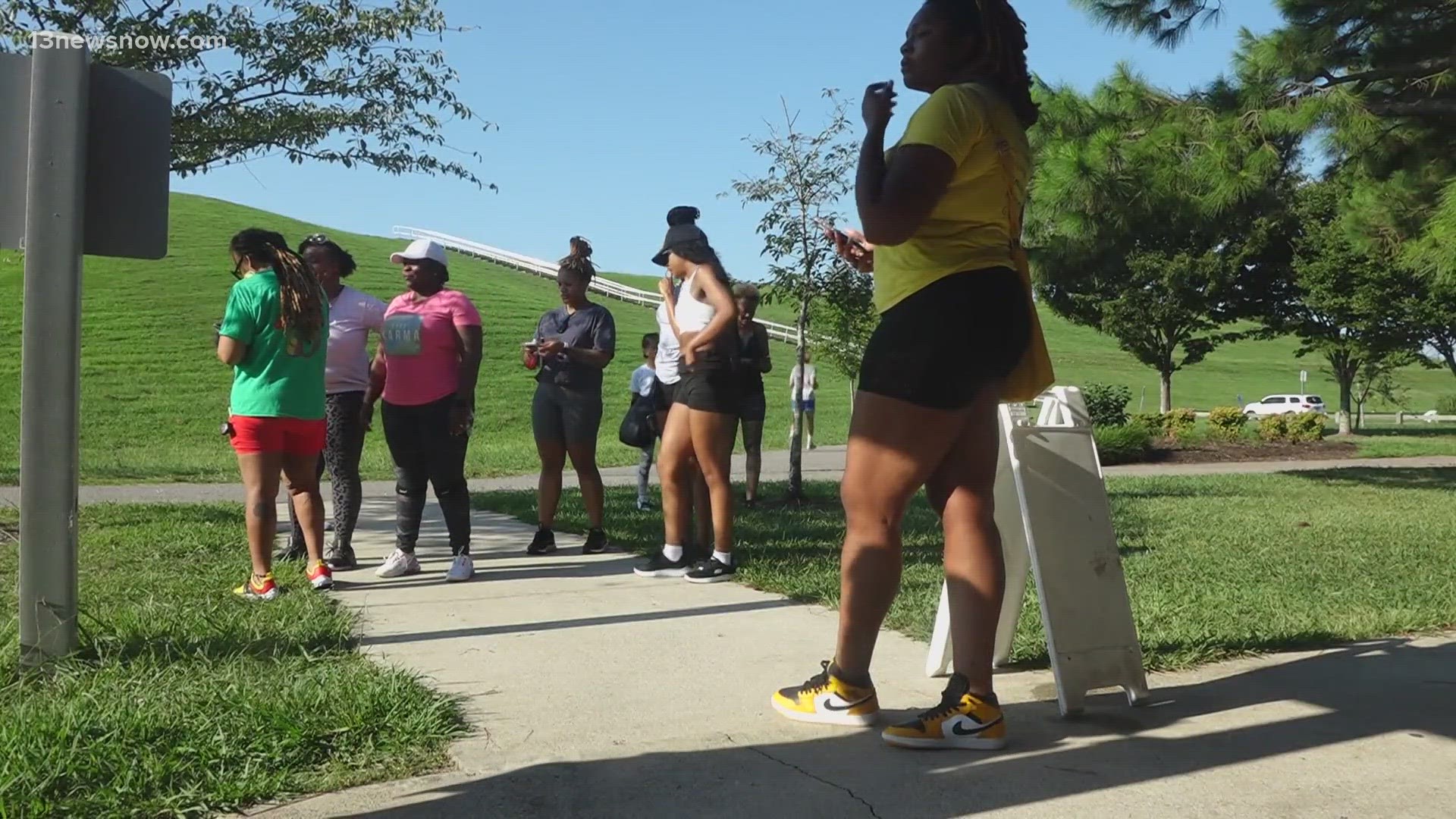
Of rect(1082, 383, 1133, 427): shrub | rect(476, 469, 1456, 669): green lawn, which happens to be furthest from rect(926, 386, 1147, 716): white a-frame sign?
rect(1082, 383, 1133, 427): shrub

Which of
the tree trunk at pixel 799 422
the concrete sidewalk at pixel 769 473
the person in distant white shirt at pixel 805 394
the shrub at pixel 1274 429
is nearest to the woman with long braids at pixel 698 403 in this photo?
the tree trunk at pixel 799 422

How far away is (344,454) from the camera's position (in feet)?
21.8

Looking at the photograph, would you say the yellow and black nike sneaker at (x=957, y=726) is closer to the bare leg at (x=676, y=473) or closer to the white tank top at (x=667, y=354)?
the bare leg at (x=676, y=473)

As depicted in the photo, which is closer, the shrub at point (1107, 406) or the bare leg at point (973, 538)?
the bare leg at point (973, 538)

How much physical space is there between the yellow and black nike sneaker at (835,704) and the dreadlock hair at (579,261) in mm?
4296

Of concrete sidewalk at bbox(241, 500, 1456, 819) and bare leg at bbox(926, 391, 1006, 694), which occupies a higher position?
bare leg at bbox(926, 391, 1006, 694)

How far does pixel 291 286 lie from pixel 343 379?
120 centimetres

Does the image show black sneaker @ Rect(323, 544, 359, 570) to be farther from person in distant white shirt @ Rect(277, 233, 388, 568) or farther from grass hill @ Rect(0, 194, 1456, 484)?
grass hill @ Rect(0, 194, 1456, 484)

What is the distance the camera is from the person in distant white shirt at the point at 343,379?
6.62 metres

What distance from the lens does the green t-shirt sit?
5422mm

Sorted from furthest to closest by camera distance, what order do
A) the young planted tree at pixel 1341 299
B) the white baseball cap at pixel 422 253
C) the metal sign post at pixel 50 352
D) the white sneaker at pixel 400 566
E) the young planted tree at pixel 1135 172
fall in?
the young planted tree at pixel 1341 299 → the young planted tree at pixel 1135 172 → the white baseball cap at pixel 422 253 → the white sneaker at pixel 400 566 → the metal sign post at pixel 50 352

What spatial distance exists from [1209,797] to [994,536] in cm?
87

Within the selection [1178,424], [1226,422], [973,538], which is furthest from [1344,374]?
[973,538]

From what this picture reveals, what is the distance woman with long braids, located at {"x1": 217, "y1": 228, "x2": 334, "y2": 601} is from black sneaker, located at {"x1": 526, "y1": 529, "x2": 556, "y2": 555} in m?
1.88
